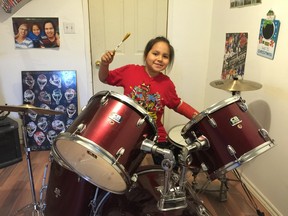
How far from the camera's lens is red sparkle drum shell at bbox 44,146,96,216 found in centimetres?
123

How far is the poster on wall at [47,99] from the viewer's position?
2514 mm

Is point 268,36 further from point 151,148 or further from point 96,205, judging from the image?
point 96,205

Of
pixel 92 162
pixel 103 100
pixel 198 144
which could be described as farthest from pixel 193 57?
A: pixel 92 162

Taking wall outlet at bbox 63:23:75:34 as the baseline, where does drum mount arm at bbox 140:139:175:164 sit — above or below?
below

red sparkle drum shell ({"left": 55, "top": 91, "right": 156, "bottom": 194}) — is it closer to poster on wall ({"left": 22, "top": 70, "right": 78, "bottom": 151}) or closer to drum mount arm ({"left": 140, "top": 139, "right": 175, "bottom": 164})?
drum mount arm ({"left": 140, "top": 139, "right": 175, "bottom": 164})

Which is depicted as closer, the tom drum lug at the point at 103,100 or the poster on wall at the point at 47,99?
the tom drum lug at the point at 103,100

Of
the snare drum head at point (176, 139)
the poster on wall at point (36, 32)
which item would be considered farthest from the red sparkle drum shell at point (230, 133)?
the poster on wall at point (36, 32)

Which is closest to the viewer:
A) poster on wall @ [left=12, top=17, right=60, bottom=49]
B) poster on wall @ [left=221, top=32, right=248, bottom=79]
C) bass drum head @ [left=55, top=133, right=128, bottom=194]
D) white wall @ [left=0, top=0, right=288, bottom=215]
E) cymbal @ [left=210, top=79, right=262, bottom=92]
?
bass drum head @ [left=55, top=133, right=128, bottom=194]

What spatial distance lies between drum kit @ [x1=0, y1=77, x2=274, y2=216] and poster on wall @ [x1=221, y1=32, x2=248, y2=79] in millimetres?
1005

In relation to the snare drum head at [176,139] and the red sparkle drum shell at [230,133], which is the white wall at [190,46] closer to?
the snare drum head at [176,139]

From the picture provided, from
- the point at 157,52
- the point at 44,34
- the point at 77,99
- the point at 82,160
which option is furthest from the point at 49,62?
the point at 82,160

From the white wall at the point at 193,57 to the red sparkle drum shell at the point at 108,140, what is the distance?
3.71 feet

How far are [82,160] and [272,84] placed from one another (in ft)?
4.44

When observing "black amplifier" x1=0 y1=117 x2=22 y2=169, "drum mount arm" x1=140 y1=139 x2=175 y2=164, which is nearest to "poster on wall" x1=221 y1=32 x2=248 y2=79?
"drum mount arm" x1=140 y1=139 x2=175 y2=164
